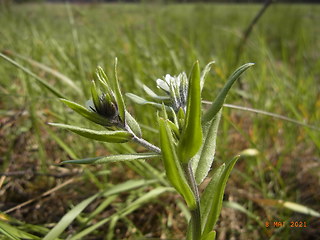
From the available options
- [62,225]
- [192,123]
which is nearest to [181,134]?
[192,123]

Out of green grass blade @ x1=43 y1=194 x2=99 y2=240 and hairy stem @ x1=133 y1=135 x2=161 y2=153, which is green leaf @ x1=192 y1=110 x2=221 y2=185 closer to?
hairy stem @ x1=133 y1=135 x2=161 y2=153

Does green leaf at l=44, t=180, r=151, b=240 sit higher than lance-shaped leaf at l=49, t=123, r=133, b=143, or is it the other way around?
lance-shaped leaf at l=49, t=123, r=133, b=143

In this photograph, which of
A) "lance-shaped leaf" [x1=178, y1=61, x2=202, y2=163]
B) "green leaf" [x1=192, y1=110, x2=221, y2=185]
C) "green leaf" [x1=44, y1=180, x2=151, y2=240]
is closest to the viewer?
"lance-shaped leaf" [x1=178, y1=61, x2=202, y2=163]

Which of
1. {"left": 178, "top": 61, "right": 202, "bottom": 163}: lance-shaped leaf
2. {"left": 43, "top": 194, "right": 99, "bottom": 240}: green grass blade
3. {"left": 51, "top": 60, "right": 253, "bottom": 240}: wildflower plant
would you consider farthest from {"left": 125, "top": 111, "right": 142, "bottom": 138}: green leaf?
{"left": 43, "top": 194, "right": 99, "bottom": 240}: green grass blade

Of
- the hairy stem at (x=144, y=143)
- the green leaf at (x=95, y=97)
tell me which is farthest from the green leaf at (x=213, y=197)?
the green leaf at (x=95, y=97)

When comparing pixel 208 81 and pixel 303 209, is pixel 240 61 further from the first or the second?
pixel 303 209

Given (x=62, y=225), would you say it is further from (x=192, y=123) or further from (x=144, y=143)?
(x=192, y=123)

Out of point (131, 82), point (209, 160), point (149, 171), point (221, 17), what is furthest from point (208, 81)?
point (221, 17)
